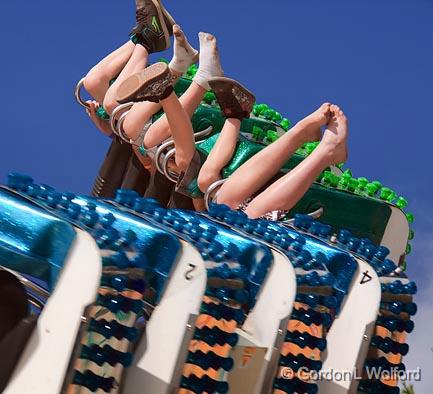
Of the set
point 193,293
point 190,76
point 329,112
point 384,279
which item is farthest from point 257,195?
point 193,293

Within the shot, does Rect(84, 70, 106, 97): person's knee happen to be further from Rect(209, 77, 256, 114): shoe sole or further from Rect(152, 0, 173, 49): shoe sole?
Rect(209, 77, 256, 114): shoe sole

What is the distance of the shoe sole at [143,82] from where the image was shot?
470cm

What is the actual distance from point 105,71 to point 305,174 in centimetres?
165

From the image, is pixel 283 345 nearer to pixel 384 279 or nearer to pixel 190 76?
pixel 384 279

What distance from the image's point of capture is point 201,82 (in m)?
5.37

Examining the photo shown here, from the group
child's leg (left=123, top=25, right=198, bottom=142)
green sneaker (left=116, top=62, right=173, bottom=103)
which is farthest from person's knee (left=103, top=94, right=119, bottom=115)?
green sneaker (left=116, top=62, right=173, bottom=103)

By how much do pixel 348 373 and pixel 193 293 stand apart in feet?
2.67

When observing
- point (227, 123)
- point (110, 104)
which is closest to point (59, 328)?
point (227, 123)

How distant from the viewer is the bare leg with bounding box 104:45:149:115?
5.78 m

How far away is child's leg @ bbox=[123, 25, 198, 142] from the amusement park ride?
1.51m

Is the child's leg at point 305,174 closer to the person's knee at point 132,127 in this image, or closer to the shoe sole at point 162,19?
the person's knee at point 132,127

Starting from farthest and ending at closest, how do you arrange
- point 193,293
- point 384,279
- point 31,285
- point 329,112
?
point 329,112
point 384,279
point 193,293
point 31,285

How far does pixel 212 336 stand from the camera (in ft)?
10.0

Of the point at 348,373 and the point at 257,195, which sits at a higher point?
the point at 257,195
